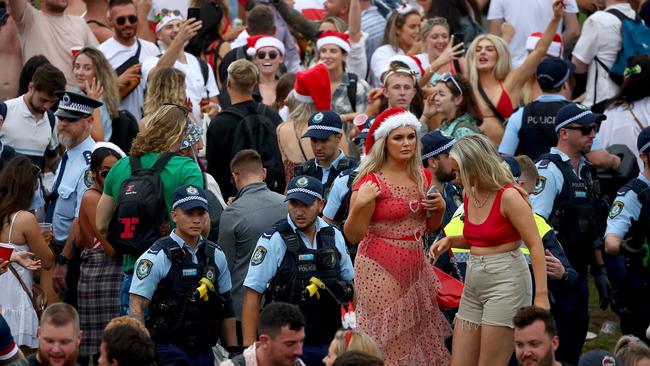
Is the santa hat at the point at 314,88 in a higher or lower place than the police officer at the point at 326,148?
higher

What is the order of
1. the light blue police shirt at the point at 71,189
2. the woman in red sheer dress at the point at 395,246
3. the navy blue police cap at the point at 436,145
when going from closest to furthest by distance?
the woman in red sheer dress at the point at 395,246
the navy blue police cap at the point at 436,145
the light blue police shirt at the point at 71,189

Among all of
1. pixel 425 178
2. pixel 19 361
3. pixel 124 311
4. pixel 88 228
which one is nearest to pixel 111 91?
pixel 88 228

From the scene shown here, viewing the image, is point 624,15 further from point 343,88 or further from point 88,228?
point 88,228

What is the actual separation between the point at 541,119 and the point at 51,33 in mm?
4911

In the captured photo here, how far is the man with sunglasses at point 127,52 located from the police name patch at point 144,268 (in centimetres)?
451

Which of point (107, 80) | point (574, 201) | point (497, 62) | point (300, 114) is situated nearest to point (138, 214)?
point (300, 114)

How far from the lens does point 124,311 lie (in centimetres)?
955

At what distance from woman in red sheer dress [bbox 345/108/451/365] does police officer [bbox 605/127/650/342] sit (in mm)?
2026

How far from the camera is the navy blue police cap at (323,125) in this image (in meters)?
10.8

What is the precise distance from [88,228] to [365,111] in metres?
3.65

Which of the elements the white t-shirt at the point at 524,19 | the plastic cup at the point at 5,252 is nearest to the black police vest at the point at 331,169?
the plastic cup at the point at 5,252

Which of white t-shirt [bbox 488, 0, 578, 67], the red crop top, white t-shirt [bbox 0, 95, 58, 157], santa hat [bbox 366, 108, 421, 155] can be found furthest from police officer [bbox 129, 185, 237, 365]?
white t-shirt [bbox 488, 0, 578, 67]

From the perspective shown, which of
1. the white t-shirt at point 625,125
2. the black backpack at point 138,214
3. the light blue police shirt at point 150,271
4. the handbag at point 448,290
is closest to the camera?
the light blue police shirt at point 150,271

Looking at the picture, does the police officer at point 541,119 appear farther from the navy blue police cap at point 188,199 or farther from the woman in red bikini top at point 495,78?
A: the navy blue police cap at point 188,199
